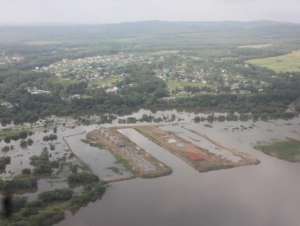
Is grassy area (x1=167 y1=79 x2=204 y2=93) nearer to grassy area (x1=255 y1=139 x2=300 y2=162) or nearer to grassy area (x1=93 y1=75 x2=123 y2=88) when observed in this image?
grassy area (x1=93 y1=75 x2=123 y2=88)

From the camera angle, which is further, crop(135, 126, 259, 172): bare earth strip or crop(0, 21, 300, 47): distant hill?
crop(0, 21, 300, 47): distant hill

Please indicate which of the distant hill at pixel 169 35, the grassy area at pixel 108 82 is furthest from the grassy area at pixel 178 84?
the distant hill at pixel 169 35

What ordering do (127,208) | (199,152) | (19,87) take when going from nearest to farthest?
(127,208), (199,152), (19,87)

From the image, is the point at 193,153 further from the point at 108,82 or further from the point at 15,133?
the point at 108,82

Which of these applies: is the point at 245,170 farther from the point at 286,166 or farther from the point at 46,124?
the point at 46,124

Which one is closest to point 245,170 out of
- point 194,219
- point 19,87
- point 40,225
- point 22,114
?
point 194,219

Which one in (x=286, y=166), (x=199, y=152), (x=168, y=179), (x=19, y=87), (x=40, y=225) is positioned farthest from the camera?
(x=19, y=87)

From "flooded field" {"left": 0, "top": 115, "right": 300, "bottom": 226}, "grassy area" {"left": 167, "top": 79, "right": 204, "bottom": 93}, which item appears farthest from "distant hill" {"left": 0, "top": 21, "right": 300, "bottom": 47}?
"flooded field" {"left": 0, "top": 115, "right": 300, "bottom": 226}
